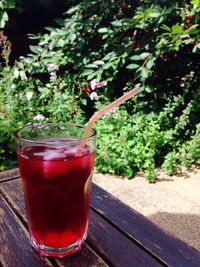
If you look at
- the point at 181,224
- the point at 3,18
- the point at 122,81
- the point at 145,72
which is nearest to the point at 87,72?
the point at 122,81

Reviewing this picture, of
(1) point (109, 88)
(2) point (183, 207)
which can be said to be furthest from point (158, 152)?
(1) point (109, 88)

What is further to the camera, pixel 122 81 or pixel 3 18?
pixel 122 81

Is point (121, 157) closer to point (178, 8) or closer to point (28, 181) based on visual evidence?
point (178, 8)

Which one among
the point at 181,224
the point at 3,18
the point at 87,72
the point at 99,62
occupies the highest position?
the point at 3,18

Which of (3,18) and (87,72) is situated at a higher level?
(3,18)

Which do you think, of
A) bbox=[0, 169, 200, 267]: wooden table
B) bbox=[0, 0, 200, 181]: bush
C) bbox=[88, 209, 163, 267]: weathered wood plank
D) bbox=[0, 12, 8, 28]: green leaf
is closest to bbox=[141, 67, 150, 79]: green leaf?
bbox=[0, 0, 200, 181]: bush

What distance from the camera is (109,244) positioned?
30.8 inches

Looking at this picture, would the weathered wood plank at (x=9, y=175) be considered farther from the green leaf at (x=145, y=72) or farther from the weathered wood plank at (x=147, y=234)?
the green leaf at (x=145, y=72)

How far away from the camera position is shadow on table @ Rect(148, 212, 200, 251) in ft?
7.26

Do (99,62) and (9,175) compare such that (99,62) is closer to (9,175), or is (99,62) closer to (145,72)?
(145,72)

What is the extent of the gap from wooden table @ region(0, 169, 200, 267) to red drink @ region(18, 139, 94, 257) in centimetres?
4

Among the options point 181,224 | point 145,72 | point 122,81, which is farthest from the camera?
point 122,81

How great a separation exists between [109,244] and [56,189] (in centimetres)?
22

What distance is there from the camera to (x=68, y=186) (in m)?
0.71
